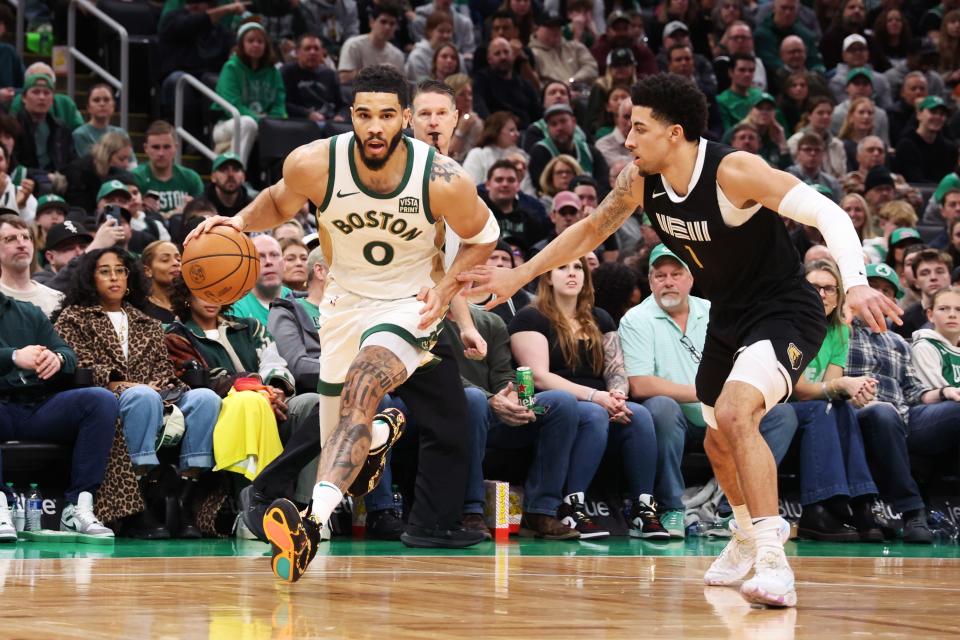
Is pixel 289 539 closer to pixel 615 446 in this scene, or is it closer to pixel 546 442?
pixel 546 442

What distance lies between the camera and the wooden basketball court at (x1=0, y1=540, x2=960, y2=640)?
4500 millimetres

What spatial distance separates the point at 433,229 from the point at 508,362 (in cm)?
286

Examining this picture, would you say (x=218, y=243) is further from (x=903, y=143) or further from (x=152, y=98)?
(x=903, y=143)

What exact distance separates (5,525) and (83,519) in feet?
1.37

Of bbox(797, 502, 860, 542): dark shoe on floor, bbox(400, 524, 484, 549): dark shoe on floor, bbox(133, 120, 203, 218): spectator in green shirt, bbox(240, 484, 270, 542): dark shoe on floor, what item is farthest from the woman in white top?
bbox(400, 524, 484, 549): dark shoe on floor

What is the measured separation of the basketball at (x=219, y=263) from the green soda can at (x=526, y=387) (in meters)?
2.67

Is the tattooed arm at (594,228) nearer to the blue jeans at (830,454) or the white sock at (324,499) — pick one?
the white sock at (324,499)

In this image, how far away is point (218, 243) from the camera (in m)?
6.41

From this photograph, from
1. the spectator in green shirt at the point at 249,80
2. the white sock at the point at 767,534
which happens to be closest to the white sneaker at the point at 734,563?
the white sock at the point at 767,534

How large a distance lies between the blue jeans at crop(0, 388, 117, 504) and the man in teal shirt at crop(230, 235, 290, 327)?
1.44 metres

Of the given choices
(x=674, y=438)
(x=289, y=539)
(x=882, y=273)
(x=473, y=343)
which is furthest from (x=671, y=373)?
(x=289, y=539)

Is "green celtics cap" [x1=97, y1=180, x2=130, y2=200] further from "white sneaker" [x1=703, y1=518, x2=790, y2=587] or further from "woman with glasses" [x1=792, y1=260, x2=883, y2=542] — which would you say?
"white sneaker" [x1=703, y1=518, x2=790, y2=587]

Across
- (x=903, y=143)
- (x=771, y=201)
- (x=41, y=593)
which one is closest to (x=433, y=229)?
(x=771, y=201)

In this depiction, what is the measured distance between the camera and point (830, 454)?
939cm
